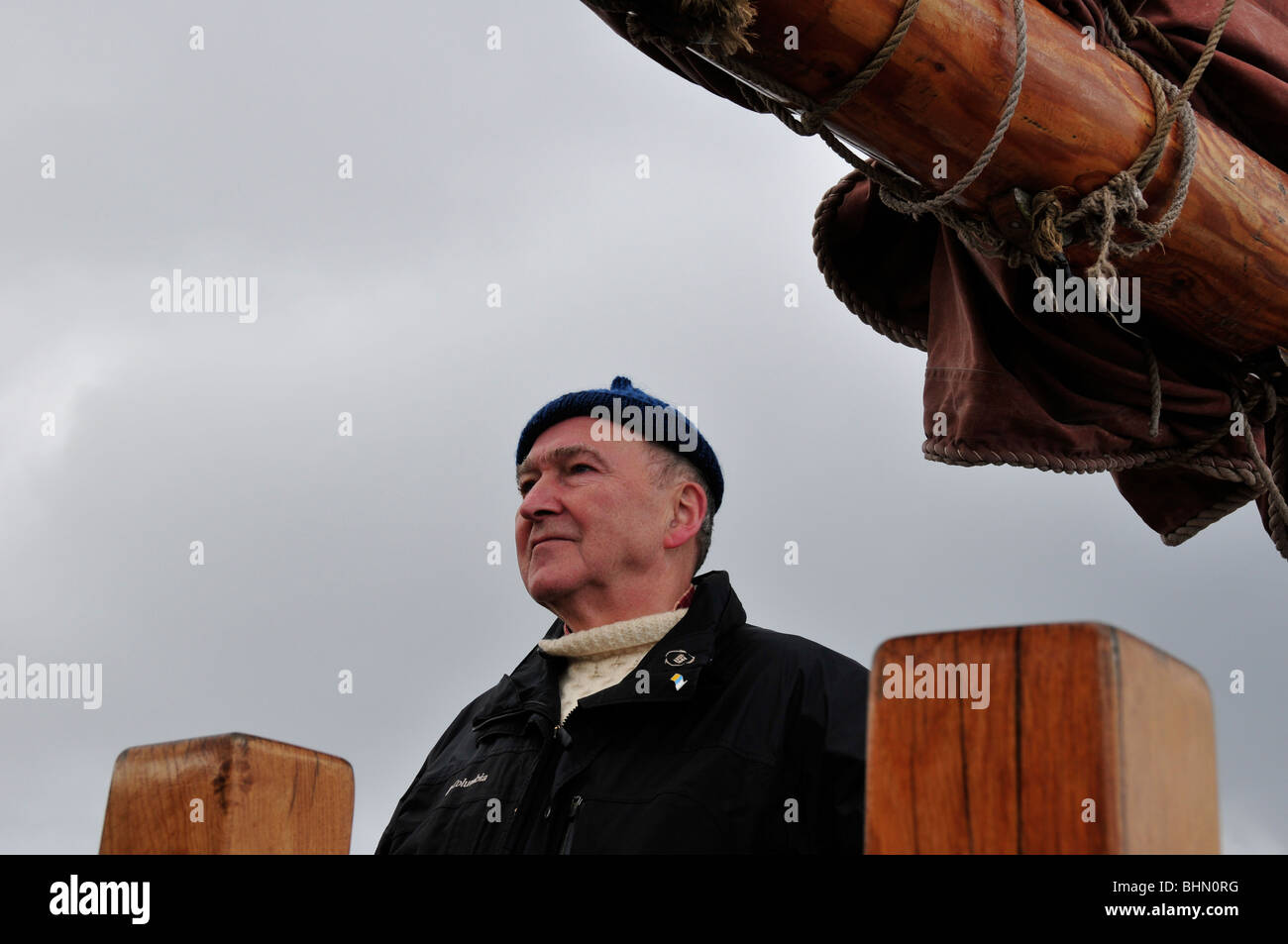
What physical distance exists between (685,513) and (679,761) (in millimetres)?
946

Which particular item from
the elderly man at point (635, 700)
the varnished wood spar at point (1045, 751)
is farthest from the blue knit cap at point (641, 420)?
the varnished wood spar at point (1045, 751)

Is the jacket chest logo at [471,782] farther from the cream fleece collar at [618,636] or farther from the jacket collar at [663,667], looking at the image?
the cream fleece collar at [618,636]

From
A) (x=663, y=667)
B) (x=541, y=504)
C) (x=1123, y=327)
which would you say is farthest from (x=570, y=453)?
(x=1123, y=327)

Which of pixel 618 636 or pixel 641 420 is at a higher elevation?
pixel 641 420

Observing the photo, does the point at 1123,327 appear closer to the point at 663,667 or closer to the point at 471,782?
the point at 663,667

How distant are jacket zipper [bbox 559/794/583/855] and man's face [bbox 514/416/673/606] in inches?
25.8

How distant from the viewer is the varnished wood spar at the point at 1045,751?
3.78 feet

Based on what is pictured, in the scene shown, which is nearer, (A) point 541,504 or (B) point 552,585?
(B) point 552,585

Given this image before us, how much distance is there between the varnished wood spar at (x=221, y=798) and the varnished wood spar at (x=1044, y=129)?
1086mm

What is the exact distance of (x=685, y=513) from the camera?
3430 millimetres

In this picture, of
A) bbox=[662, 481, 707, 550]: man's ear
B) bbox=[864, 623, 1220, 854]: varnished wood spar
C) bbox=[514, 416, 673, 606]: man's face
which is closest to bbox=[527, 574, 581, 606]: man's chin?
bbox=[514, 416, 673, 606]: man's face
